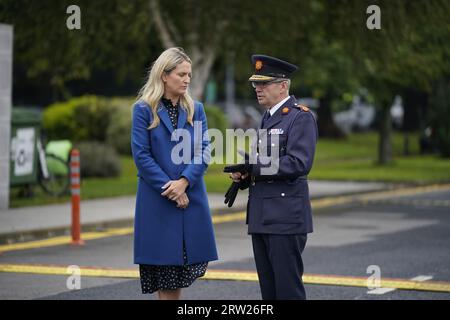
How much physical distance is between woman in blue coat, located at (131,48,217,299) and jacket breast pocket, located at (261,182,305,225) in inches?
20.1

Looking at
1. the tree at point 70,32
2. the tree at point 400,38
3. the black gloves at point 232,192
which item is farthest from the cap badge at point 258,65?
the tree at point 400,38

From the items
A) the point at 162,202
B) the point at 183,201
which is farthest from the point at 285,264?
the point at 162,202

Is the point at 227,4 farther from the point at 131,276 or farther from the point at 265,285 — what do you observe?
the point at 265,285

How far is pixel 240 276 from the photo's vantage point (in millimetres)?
10711

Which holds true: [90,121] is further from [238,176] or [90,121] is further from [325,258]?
[238,176]

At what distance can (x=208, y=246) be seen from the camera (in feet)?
23.6

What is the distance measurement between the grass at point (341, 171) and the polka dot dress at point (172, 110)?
1083cm

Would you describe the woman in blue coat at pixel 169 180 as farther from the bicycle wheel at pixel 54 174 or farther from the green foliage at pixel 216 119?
the green foliage at pixel 216 119

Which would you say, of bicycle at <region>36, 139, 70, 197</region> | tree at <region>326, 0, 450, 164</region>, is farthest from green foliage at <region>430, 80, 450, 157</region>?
bicycle at <region>36, 139, 70, 197</region>

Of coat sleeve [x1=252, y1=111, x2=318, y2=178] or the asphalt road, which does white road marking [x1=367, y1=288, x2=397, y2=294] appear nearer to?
the asphalt road

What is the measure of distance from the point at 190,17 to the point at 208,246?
15372 millimetres

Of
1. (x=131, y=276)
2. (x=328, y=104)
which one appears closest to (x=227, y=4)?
(x=131, y=276)

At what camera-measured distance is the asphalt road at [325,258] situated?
31.8 feet
